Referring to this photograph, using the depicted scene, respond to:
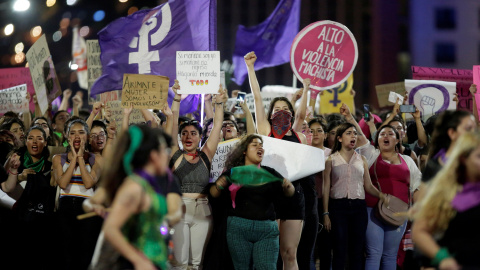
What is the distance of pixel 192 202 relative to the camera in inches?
275

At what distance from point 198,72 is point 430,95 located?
11.9ft

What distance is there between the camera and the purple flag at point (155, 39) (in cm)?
912

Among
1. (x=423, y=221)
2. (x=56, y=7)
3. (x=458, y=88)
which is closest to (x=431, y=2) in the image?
(x=56, y=7)

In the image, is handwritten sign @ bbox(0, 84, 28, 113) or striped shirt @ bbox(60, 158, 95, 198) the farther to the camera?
handwritten sign @ bbox(0, 84, 28, 113)

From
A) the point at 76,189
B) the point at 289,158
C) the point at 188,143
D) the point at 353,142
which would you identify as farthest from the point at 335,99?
the point at 76,189

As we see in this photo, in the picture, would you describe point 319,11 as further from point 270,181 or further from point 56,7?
point 270,181

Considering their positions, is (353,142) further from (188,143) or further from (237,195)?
(188,143)

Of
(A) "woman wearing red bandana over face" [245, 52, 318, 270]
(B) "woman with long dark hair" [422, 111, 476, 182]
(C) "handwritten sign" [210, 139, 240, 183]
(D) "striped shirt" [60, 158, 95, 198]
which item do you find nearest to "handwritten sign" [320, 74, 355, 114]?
(A) "woman wearing red bandana over face" [245, 52, 318, 270]

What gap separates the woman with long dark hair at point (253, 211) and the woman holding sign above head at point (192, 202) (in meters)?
0.26

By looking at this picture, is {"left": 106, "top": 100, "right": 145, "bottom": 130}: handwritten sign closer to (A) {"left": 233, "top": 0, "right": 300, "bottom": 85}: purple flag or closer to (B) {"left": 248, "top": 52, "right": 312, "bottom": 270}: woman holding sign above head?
(B) {"left": 248, "top": 52, "right": 312, "bottom": 270}: woman holding sign above head

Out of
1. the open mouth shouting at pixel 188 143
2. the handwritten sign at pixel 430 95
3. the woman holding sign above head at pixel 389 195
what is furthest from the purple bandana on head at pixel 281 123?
the handwritten sign at pixel 430 95

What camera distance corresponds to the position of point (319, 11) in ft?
230

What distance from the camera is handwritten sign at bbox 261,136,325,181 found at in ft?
23.5

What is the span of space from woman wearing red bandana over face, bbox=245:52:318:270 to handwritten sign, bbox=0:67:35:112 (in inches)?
203
